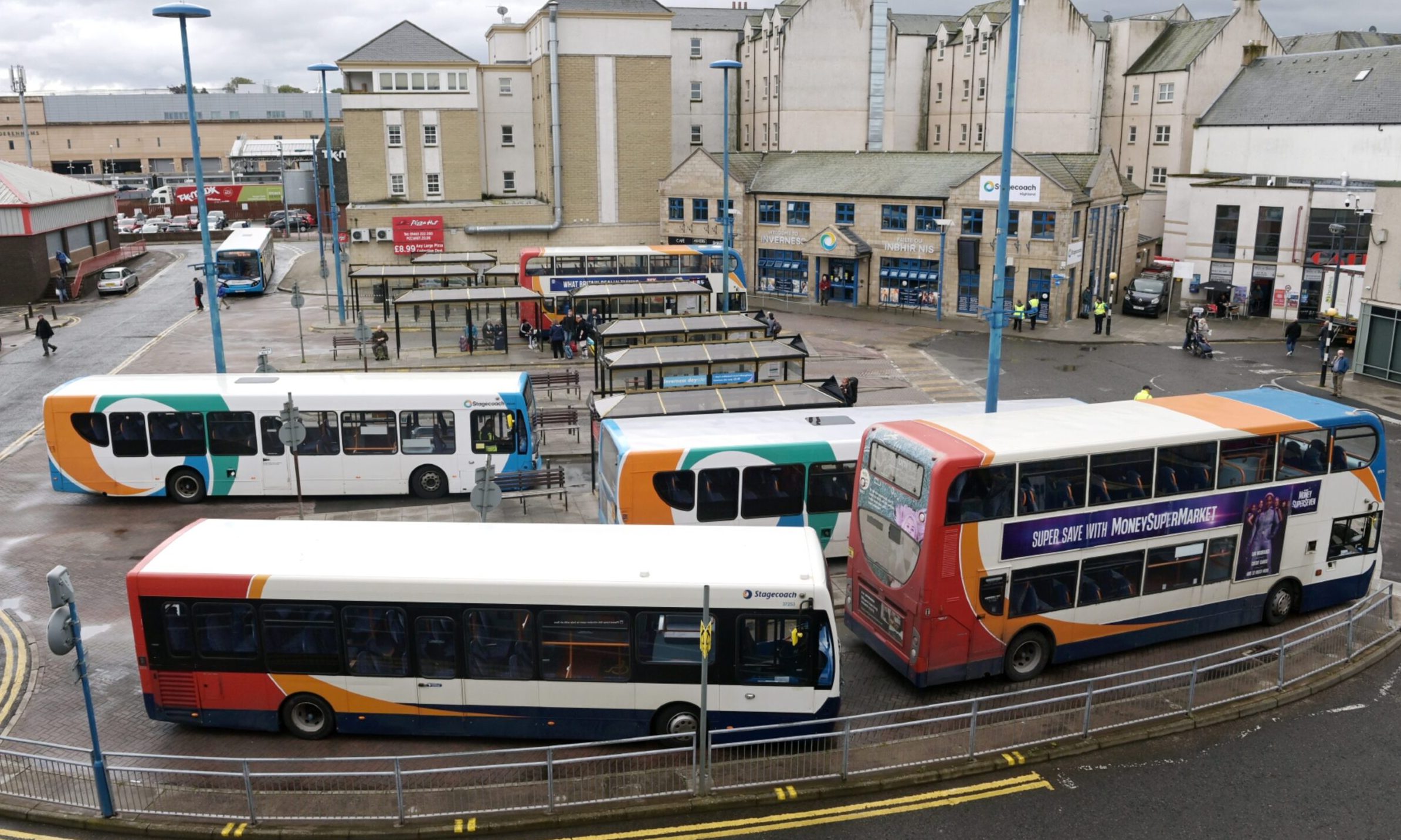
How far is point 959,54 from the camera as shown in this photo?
66688 mm

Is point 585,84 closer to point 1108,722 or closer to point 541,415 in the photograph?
point 541,415

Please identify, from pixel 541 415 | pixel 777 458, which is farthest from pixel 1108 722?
pixel 541 415

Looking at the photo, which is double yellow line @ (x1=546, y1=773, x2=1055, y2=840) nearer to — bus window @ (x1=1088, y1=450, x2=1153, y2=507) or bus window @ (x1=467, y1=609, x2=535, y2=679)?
bus window @ (x1=467, y1=609, x2=535, y2=679)

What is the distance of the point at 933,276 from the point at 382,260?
27852mm

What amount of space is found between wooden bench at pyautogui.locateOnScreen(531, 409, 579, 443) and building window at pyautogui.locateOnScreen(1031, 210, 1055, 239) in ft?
80.4

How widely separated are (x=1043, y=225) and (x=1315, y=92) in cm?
1588

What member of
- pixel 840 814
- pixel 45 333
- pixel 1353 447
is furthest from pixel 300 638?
pixel 45 333

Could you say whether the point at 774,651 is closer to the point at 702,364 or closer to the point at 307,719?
the point at 307,719

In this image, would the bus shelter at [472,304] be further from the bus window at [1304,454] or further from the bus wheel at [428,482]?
the bus window at [1304,454]

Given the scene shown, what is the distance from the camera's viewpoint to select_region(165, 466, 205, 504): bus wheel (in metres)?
21.8

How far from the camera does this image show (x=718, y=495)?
17359mm

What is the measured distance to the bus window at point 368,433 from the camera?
854 inches

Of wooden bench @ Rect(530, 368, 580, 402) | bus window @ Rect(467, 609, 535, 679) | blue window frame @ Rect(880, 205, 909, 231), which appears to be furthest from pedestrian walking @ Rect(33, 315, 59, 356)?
blue window frame @ Rect(880, 205, 909, 231)

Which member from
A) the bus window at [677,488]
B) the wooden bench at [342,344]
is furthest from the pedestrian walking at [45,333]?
the bus window at [677,488]
